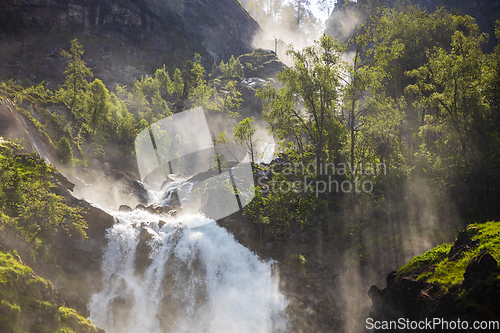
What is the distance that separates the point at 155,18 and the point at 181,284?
94.8 meters

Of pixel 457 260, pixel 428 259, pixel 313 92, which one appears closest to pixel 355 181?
pixel 313 92

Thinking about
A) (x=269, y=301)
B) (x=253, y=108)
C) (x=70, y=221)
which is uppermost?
(x=253, y=108)

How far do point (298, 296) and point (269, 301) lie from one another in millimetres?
2183

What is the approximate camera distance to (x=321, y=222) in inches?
951

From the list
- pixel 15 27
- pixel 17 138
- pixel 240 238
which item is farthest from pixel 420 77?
pixel 15 27

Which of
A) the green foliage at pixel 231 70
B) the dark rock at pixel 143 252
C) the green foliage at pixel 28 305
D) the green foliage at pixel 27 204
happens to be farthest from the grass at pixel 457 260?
the green foliage at pixel 231 70

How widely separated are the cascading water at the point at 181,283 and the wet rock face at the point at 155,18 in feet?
244

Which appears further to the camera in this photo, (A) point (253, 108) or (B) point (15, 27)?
(A) point (253, 108)

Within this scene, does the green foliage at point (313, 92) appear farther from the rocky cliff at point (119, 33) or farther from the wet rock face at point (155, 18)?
the wet rock face at point (155, 18)

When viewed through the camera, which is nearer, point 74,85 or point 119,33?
point 74,85

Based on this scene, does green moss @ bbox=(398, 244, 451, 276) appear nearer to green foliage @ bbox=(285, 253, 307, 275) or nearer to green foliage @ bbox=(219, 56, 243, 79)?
green foliage @ bbox=(285, 253, 307, 275)

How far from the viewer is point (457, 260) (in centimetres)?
1177

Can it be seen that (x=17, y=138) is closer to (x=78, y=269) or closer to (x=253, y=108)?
(x=78, y=269)

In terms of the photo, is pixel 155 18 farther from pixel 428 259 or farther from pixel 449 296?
pixel 449 296
